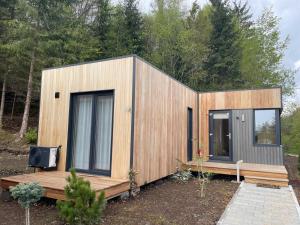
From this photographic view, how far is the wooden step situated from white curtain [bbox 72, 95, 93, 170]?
4.31 m

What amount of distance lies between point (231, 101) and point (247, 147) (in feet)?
5.61

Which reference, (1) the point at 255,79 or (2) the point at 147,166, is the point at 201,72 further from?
(2) the point at 147,166

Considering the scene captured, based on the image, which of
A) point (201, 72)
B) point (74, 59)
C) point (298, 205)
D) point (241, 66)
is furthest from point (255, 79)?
point (298, 205)

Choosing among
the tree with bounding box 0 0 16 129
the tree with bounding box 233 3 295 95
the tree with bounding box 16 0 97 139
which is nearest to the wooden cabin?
the tree with bounding box 16 0 97 139

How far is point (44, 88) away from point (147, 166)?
3.41 metres

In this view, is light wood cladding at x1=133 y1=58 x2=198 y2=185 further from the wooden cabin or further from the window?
the window

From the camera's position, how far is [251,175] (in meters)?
6.81

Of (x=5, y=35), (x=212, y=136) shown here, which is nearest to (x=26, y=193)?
(x=212, y=136)

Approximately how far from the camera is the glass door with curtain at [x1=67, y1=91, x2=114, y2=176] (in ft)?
17.9

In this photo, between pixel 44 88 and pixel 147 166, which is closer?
pixel 147 166

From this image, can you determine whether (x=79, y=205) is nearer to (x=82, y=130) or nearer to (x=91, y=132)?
(x=91, y=132)

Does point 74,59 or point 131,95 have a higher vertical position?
point 74,59

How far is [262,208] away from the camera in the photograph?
447cm

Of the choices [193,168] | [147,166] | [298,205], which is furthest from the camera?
[193,168]
